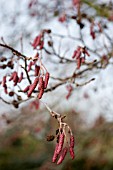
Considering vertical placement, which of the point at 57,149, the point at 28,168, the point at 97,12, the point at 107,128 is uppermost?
the point at 28,168

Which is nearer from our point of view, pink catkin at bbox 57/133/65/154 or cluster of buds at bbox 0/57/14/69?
pink catkin at bbox 57/133/65/154

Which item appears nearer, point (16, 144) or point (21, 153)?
point (21, 153)

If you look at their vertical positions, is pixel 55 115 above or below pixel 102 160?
below

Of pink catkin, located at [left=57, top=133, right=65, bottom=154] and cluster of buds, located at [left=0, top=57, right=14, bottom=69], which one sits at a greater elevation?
cluster of buds, located at [left=0, top=57, right=14, bottom=69]

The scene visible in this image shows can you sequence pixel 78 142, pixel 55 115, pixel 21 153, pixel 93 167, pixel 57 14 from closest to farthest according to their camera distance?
pixel 55 115
pixel 57 14
pixel 78 142
pixel 93 167
pixel 21 153

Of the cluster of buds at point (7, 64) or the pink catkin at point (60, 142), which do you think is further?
the cluster of buds at point (7, 64)

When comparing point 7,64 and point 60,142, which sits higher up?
point 7,64

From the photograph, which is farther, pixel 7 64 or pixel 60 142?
pixel 7 64

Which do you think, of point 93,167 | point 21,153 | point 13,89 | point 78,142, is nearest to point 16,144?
point 21,153

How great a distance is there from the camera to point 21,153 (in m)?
15.4

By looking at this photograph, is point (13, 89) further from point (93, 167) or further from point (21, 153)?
point (21, 153)

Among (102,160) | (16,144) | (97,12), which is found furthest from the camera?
(16,144)

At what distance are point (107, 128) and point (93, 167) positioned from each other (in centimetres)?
547

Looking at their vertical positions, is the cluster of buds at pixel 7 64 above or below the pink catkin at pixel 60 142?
above
